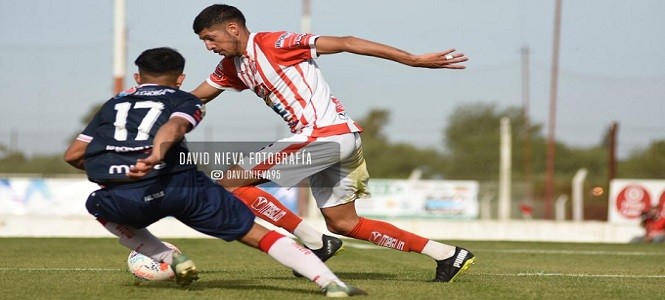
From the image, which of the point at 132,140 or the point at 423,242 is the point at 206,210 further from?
the point at 423,242

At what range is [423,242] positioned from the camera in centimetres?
792

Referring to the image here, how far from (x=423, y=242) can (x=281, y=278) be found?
3.61ft

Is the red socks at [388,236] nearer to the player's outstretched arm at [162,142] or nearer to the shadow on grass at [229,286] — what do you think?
the shadow on grass at [229,286]

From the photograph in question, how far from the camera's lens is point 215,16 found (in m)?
7.58

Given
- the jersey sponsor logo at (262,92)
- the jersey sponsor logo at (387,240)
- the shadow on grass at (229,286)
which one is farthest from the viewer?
the jersey sponsor logo at (387,240)

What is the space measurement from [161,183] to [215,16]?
1.65m

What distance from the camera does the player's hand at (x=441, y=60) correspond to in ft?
23.8

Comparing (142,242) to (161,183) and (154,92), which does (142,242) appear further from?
(154,92)

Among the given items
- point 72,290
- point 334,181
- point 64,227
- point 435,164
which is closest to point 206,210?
point 72,290

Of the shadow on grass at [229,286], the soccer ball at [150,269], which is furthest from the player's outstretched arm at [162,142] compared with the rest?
the soccer ball at [150,269]

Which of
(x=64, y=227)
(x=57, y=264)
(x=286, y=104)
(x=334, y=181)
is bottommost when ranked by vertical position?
(x=64, y=227)

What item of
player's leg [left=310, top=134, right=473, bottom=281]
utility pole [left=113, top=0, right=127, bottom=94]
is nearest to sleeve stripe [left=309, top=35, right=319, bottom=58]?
player's leg [left=310, top=134, right=473, bottom=281]

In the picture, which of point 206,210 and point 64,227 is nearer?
point 206,210

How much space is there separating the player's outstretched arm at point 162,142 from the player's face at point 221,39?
1444 millimetres
